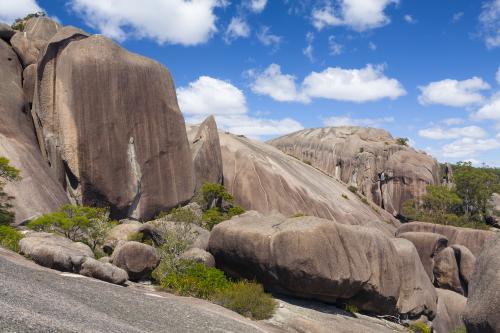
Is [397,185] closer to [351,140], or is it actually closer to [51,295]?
[351,140]

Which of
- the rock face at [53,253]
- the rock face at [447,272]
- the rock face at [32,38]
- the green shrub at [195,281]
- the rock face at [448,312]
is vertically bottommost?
the rock face at [448,312]

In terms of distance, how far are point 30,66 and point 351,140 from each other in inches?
2438

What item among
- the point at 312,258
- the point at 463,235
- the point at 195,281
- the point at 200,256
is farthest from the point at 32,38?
the point at 463,235

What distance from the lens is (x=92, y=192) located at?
1282 inches

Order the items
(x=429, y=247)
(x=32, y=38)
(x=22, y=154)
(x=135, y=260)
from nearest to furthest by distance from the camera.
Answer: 1. (x=135, y=260)
2. (x=22, y=154)
3. (x=429, y=247)
4. (x=32, y=38)

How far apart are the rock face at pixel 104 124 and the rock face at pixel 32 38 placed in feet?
13.4

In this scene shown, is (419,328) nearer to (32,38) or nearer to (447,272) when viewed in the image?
(447,272)

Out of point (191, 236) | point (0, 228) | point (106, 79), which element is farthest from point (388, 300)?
point (106, 79)

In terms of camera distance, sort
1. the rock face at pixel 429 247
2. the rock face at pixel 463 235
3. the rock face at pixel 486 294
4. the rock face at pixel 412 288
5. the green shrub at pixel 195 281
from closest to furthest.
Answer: the rock face at pixel 486 294, the green shrub at pixel 195 281, the rock face at pixel 412 288, the rock face at pixel 429 247, the rock face at pixel 463 235

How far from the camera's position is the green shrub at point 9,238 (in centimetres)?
1858

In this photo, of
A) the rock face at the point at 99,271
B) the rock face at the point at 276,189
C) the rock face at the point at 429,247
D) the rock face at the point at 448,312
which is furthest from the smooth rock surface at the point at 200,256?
the rock face at the point at 276,189

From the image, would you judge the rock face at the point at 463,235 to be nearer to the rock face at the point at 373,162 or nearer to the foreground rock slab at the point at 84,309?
the rock face at the point at 373,162

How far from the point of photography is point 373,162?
255 feet

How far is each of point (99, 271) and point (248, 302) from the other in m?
6.30
